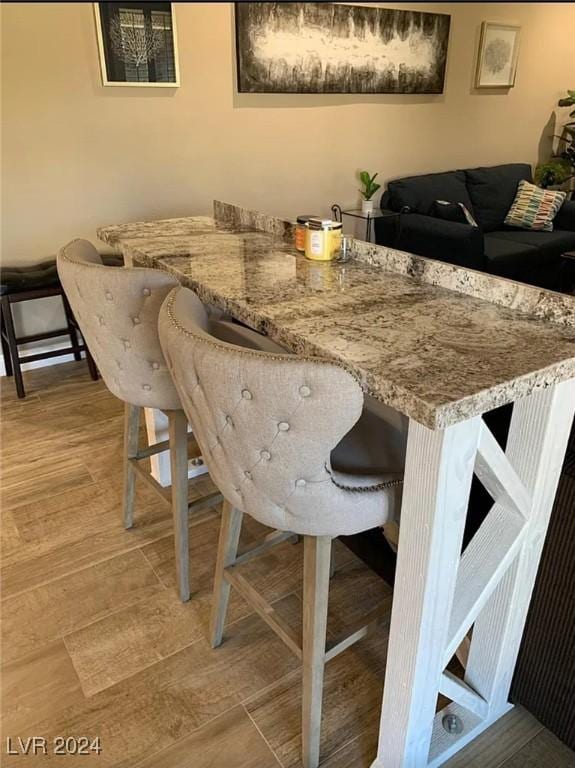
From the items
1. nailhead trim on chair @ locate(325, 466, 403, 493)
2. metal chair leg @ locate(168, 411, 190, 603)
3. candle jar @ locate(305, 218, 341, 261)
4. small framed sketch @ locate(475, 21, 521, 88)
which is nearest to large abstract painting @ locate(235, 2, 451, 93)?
small framed sketch @ locate(475, 21, 521, 88)

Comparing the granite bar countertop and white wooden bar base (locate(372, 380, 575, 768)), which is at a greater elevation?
the granite bar countertop

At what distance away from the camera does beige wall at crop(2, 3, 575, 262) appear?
3.02 meters

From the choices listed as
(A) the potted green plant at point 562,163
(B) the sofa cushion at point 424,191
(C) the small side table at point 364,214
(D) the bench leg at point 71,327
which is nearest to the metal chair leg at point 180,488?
(D) the bench leg at point 71,327

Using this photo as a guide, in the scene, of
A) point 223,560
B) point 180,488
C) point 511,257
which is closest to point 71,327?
point 180,488

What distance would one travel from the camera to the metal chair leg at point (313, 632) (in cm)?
123

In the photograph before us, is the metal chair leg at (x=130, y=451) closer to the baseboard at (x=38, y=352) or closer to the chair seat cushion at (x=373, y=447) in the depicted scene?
the chair seat cushion at (x=373, y=447)

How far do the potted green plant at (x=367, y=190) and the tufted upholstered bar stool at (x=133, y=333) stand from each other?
2.88m

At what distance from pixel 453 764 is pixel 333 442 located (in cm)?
94

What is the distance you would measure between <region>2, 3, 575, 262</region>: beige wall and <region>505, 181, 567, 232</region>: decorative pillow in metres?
0.71

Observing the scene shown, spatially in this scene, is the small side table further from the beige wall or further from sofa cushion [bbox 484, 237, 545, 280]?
sofa cushion [bbox 484, 237, 545, 280]

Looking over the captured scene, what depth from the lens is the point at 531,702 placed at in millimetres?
1458

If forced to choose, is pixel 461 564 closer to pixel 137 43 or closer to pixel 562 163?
pixel 137 43

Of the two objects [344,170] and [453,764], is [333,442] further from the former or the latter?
[344,170]

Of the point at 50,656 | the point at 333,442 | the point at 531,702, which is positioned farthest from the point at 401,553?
the point at 50,656
